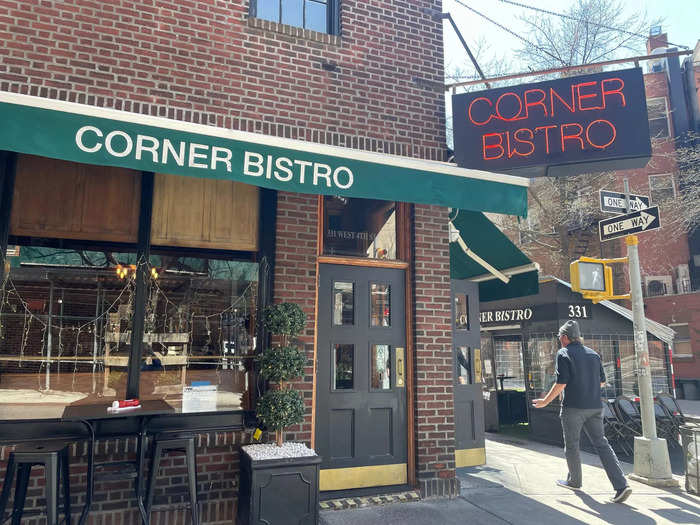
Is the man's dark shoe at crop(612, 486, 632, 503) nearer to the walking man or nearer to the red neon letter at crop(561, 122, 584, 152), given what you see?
the walking man

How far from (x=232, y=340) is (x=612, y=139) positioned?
466 centimetres

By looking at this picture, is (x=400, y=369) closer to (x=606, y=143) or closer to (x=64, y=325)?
(x=606, y=143)

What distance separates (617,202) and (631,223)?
0.43 m

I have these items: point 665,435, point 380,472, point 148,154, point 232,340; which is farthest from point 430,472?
point 665,435

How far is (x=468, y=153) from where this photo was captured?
19.3ft

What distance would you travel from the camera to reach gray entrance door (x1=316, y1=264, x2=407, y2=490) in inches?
215

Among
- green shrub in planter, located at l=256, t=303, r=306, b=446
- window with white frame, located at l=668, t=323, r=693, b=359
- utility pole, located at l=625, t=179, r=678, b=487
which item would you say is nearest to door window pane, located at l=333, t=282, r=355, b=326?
green shrub in planter, located at l=256, t=303, r=306, b=446

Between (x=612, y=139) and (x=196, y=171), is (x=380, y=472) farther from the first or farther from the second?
(x=612, y=139)

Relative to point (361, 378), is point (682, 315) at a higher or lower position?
higher

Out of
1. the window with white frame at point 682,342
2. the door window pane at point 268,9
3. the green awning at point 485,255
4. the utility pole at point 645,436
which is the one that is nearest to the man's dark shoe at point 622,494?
the utility pole at point 645,436

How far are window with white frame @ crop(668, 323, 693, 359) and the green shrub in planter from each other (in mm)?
23898

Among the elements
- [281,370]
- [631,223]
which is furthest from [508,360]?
[281,370]

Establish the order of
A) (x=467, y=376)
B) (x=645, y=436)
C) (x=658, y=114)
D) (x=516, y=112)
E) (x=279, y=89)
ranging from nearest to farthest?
(x=279, y=89)
(x=516, y=112)
(x=645, y=436)
(x=467, y=376)
(x=658, y=114)

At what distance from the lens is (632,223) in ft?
22.6
